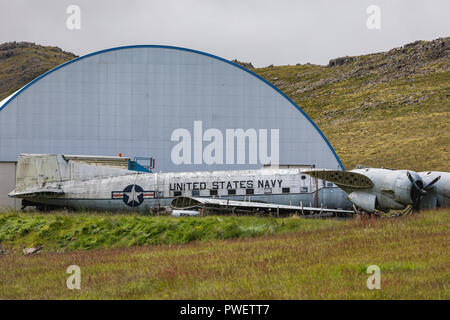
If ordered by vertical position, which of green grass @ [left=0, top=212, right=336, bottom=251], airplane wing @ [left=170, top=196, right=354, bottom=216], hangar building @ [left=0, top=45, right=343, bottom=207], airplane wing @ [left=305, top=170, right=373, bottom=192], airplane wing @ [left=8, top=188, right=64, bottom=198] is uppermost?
hangar building @ [left=0, top=45, right=343, bottom=207]

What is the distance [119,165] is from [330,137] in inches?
2458

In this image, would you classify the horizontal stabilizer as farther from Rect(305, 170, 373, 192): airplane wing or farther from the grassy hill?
the grassy hill

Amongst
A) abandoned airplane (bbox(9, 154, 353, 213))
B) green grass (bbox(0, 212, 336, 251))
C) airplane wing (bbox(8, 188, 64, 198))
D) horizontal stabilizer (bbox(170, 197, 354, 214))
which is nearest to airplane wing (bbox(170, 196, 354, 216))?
horizontal stabilizer (bbox(170, 197, 354, 214))

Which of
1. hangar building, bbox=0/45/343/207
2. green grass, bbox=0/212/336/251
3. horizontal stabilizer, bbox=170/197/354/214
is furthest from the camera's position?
hangar building, bbox=0/45/343/207

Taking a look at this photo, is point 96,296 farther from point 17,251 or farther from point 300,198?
point 300,198

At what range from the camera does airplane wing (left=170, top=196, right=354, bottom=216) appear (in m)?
23.7

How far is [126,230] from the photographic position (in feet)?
64.9

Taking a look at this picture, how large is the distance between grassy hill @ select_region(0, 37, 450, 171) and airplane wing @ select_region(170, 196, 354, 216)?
36.8 meters

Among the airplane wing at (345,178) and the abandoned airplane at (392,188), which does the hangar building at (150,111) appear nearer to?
the airplane wing at (345,178)

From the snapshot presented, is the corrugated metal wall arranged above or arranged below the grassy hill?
below

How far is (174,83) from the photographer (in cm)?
3169

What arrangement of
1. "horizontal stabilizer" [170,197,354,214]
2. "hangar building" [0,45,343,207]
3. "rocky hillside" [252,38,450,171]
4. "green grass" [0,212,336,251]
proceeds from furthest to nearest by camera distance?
1. "rocky hillside" [252,38,450,171]
2. "hangar building" [0,45,343,207]
3. "horizontal stabilizer" [170,197,354,214]
4. "green grass" [0,212,336,251]

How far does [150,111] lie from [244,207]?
11.2 metres

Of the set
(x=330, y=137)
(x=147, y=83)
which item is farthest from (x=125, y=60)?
(x=330, y=137)
